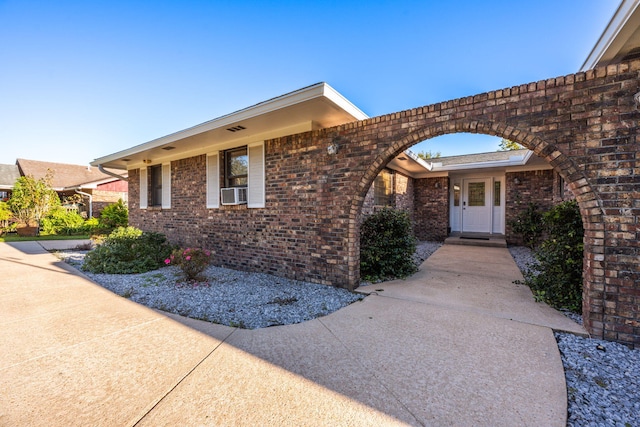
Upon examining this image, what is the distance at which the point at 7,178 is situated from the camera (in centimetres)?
1855

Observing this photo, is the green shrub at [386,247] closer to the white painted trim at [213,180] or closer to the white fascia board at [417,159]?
the white fascia board at [417,159]

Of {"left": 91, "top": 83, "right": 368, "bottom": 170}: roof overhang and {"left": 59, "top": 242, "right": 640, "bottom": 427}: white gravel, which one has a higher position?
{"left": 91, "top": 83, "right": 368, "bottom": 170}: roof overhang

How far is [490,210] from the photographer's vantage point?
1054 cm

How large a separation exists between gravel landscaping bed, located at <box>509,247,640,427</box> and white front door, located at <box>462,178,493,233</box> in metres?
8.68

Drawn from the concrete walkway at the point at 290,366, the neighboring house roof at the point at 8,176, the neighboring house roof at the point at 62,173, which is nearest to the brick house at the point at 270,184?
the concrete walkway at the point at 290,366

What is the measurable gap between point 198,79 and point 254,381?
8120mm

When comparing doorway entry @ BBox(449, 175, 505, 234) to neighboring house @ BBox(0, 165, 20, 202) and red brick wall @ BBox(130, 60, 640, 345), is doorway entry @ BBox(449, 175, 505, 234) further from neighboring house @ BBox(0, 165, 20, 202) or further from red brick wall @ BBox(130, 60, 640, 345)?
neighboring house @ BBox(0, 165, 20, 202)

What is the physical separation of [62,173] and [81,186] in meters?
5.38

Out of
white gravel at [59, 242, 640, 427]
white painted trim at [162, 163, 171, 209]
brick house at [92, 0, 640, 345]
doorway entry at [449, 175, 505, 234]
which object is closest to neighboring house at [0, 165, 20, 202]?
brick house at [92, 0, 640, 345]

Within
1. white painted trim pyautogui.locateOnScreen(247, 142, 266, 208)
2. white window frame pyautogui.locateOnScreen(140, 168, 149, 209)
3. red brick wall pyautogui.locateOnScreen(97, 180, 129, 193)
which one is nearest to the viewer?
white painted trim pyautogui.locateOnScreen(247, 142, 266, 208)

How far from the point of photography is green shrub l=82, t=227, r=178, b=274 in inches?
233

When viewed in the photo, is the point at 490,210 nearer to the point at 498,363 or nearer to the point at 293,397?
the point at 498,363

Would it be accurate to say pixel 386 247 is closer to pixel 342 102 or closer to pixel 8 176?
pixel 342 102

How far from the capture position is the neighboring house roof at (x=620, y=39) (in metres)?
2.40
